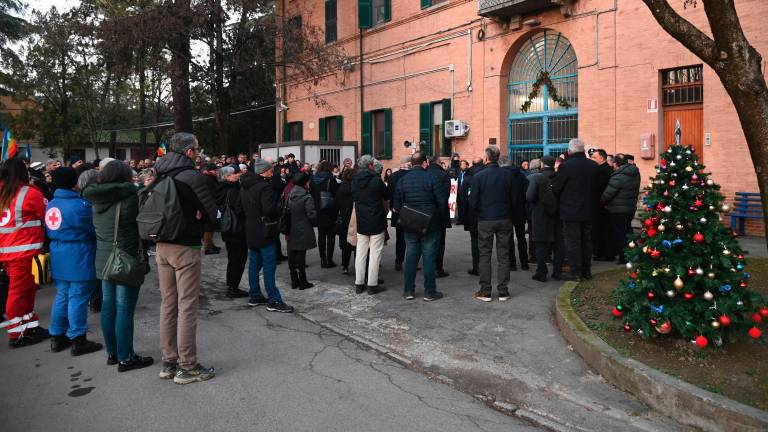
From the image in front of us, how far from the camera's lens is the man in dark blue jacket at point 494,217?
25.9ft

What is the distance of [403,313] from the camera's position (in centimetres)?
752

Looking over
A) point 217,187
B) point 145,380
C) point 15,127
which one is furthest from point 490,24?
point 15,127

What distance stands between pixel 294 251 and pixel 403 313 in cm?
219

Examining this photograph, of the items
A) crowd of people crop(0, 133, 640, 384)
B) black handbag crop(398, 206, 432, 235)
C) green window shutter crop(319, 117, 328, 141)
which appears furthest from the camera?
green window shutter crop(319, 117, 328, 141)

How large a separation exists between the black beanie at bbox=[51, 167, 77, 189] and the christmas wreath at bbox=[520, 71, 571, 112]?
537 inches

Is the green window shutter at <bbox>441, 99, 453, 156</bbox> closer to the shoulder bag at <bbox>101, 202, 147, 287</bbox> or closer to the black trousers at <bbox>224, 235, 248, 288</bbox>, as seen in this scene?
the black trousers at <bbox>224, 235, 248, 288</bbox>

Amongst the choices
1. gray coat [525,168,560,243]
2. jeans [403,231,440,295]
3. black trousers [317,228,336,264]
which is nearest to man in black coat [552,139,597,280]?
gray coat [525,168,560,243]

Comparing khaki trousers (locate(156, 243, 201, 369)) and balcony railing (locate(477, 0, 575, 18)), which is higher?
balcony railing (locate(477, 0, 575, 18))

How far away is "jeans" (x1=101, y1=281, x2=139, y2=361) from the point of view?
545 centimetres

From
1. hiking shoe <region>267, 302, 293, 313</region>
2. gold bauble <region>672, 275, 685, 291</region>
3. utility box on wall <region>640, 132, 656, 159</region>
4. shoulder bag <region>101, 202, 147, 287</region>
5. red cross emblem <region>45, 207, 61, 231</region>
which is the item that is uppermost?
utility box on wall <region>640, 132, 656, 159</region>

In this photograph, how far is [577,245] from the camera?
8594mm

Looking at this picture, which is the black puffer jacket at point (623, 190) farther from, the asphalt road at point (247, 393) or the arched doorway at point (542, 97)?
the arched doorway at point (542, 97)

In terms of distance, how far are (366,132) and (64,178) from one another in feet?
Result: 60.6

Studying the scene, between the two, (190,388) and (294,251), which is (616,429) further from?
(294,251)
